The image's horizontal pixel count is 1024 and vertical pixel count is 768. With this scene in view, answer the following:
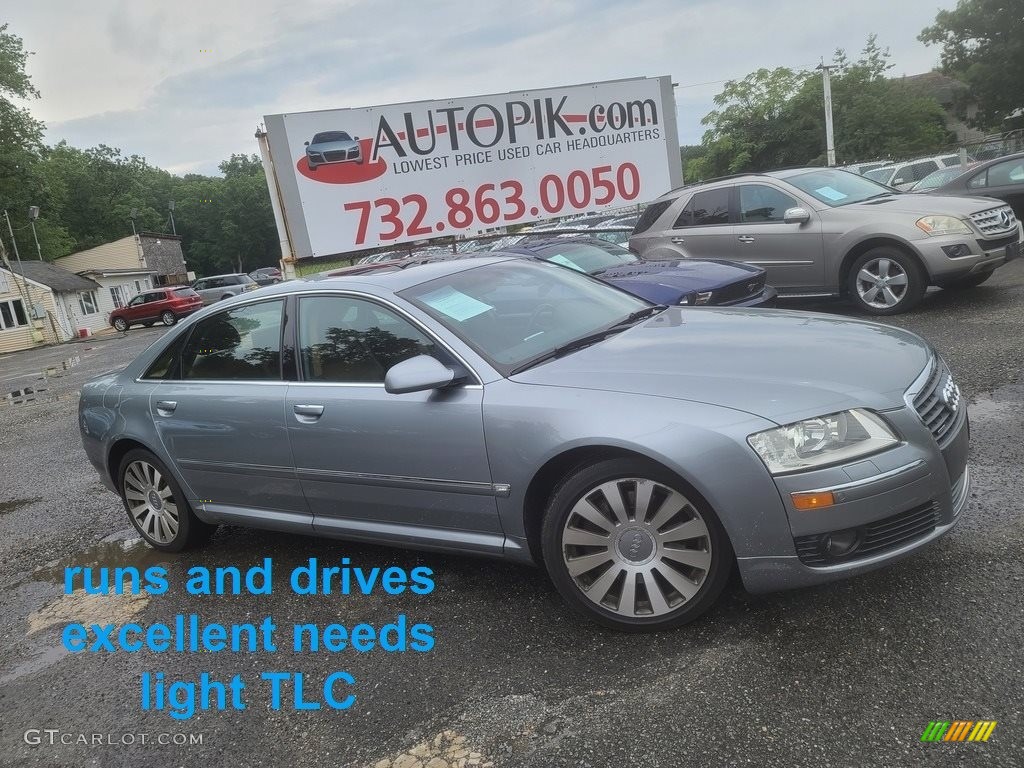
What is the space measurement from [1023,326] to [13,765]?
7671 mm

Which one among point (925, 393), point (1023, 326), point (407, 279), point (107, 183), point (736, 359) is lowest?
point (1023, 326)

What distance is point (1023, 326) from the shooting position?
690 cm

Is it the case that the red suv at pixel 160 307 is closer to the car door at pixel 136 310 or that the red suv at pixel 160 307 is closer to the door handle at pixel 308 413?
the car door at pixel 136 310

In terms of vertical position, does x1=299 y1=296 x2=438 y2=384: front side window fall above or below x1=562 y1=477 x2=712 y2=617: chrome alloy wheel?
above

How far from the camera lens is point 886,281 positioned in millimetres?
8062

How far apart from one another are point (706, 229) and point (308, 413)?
6.75m

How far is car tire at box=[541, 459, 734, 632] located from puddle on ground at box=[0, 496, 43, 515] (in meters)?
5.22

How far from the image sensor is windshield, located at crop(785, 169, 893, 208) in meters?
8.46

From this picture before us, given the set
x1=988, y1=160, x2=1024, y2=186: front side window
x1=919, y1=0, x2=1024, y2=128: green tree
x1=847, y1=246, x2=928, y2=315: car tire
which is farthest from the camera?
x1=919, y1=0, x2=1024, y2=128: green tree

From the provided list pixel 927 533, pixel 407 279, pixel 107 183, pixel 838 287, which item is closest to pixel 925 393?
pixel 927 533

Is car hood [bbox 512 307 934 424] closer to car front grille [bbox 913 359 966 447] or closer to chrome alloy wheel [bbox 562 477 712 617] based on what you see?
car front grille [bbox 913 359 966 447]

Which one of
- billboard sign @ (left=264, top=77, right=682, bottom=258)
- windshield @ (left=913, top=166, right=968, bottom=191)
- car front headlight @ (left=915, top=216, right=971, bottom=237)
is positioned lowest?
windshield @ (left=913, top=166, right=968, bottom=191)

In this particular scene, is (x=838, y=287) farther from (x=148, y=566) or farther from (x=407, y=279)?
(x=148, y=566)

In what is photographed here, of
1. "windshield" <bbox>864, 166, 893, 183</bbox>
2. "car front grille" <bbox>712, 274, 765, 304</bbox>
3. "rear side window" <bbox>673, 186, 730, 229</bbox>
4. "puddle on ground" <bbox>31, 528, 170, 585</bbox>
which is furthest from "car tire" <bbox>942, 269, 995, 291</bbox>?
"windshield" <bbox>864, 166, 893, 183</bbox>
